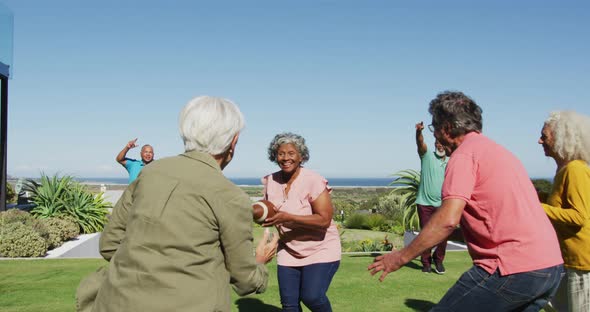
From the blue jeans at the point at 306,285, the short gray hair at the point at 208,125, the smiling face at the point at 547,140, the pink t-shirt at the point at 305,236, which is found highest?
the short gray hair at the point at 208,125

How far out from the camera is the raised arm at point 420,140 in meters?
7.15

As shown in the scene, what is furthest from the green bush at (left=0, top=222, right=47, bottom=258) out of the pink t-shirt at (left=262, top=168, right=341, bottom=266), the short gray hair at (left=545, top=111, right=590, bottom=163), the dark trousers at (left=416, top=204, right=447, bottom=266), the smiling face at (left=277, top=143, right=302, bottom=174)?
the short gray hair at (left=545, top=111, right=590, bottom=163)

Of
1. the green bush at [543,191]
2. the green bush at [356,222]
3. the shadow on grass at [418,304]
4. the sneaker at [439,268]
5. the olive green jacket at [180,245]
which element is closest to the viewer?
the olive green jacket at [180,245]

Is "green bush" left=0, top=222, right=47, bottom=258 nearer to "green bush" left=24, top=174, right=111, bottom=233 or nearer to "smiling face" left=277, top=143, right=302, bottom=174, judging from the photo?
"green bush" left=24, top=174, right=111, bottom=233

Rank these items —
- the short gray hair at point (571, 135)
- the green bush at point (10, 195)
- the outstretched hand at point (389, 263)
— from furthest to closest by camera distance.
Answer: the green bush at point (10, 195), the short gray hair at point (571, 135), the outstretched hand at point (389, 263)

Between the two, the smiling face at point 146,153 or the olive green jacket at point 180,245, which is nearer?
the olive green jacket at point 180,245

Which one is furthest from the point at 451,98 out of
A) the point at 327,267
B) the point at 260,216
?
the point at 327,267

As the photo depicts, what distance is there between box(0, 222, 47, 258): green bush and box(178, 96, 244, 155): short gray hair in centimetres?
868

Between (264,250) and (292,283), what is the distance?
1.92 meters

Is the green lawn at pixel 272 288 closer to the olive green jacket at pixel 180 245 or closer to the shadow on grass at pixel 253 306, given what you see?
the shadow on grass at pixel 253 306

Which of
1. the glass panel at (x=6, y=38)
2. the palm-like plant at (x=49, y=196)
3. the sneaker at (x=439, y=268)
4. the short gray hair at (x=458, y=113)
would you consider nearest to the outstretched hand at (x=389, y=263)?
the short gray hair at (x=458, y=113)

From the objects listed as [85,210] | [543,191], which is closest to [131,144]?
[85,210]

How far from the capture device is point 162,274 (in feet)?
6.77

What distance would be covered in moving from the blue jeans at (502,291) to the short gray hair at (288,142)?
7.17 ft
